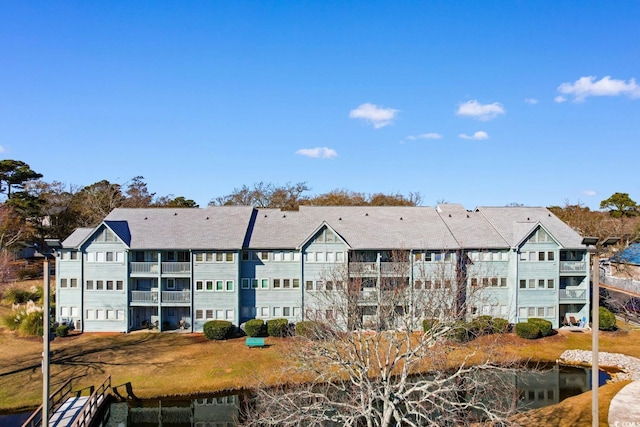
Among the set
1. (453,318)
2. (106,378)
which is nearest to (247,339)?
(106,378)

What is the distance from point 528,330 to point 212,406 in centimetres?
2744

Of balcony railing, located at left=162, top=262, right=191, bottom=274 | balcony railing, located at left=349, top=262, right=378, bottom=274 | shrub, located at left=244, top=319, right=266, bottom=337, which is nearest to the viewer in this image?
shrub, located at left=244, top=319, right=266, bottom=337

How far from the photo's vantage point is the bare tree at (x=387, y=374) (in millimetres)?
15781

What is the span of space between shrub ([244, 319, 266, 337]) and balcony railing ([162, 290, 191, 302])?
6.51 meters

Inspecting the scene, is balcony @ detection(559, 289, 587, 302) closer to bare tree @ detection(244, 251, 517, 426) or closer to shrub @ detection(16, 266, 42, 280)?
bare tree @ detection(244, 251, 517, 426)

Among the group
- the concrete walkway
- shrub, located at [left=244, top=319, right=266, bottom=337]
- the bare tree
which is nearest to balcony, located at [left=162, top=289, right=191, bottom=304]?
shrub, located at [left=244, top=319, right=266, bottom=337]

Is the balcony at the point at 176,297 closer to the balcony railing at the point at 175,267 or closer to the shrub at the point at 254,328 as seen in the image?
the balcony railing at the point at 175,267

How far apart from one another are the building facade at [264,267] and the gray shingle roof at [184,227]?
124 mm

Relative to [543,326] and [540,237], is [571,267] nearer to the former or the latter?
[540,237]

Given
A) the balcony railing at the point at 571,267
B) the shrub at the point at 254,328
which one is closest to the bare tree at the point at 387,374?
the shrub at the point at 254,328

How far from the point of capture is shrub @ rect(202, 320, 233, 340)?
37.2 meters

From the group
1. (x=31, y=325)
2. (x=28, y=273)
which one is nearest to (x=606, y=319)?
(x=31, y=325)

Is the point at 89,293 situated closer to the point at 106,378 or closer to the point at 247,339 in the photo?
the point at 106,378

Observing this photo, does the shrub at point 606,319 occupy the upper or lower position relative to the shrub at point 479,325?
lower
